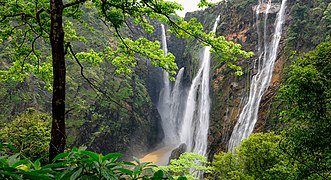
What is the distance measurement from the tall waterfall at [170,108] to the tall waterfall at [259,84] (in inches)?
766

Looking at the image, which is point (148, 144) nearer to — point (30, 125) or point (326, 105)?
point (30, 125)

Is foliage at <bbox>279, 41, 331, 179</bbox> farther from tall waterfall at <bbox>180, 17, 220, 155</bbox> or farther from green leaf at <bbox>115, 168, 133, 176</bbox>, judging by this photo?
tall waterfall at <bbox>180, 17, 220, 155</bbox>

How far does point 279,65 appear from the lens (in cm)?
1812

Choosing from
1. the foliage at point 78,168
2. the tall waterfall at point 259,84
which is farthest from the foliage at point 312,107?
the tall waterfall at point 259,84

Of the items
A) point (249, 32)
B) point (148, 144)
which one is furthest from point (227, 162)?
point (148, 144)

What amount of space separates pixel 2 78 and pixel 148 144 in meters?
29.5

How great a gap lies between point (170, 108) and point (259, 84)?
23489mm

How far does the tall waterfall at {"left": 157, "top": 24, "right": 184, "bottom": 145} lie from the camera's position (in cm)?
3881

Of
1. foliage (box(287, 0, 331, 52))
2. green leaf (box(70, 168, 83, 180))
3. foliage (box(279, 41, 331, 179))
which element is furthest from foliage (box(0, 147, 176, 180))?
foliage (box(287, 0, 331, 52))

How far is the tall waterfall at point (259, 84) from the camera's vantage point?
17531 millimetres

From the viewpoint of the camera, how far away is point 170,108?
41062 millimetres

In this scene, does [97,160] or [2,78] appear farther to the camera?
[2,78]

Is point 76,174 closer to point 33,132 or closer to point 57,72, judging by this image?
point 57,72

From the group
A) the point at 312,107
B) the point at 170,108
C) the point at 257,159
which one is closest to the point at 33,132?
the point at 257,159
